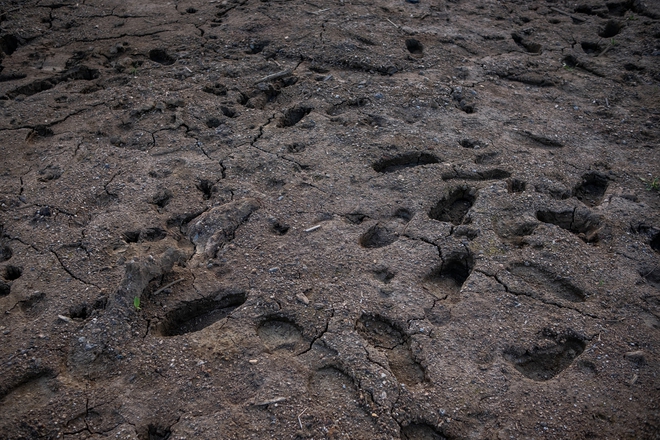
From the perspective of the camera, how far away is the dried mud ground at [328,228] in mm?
2463

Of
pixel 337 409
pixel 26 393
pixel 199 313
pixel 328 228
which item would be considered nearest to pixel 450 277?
pixel 328 228

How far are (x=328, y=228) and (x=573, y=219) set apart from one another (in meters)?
1.53

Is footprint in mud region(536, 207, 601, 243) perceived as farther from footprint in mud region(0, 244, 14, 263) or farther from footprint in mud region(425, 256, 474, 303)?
footprint in mud region(0, 244, 14, 263)

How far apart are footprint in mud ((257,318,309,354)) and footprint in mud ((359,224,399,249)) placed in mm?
739

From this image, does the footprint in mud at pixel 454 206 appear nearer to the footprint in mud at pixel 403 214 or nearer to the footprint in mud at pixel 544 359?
the footprint in mud at pixel 403 214

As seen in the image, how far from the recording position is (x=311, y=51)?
4.96 m

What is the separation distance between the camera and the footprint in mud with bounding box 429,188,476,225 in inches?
136

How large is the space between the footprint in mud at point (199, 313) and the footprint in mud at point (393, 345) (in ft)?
2.17

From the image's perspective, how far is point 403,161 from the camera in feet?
12.7

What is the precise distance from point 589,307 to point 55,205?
3173 mm

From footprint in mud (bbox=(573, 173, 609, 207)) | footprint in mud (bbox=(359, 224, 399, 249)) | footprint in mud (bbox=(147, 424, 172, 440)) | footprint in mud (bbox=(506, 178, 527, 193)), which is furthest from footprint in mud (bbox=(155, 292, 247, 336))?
footprint in mud (bbox=(573, 173, 609, 207))

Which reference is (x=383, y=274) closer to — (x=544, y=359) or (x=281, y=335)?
(x=281, y=335)

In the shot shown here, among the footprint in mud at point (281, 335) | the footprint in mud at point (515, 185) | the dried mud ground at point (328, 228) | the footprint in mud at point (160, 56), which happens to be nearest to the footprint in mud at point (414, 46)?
the dried mud ground at point (328, 228)

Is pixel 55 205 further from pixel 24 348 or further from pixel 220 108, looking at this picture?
pixel 220 108
